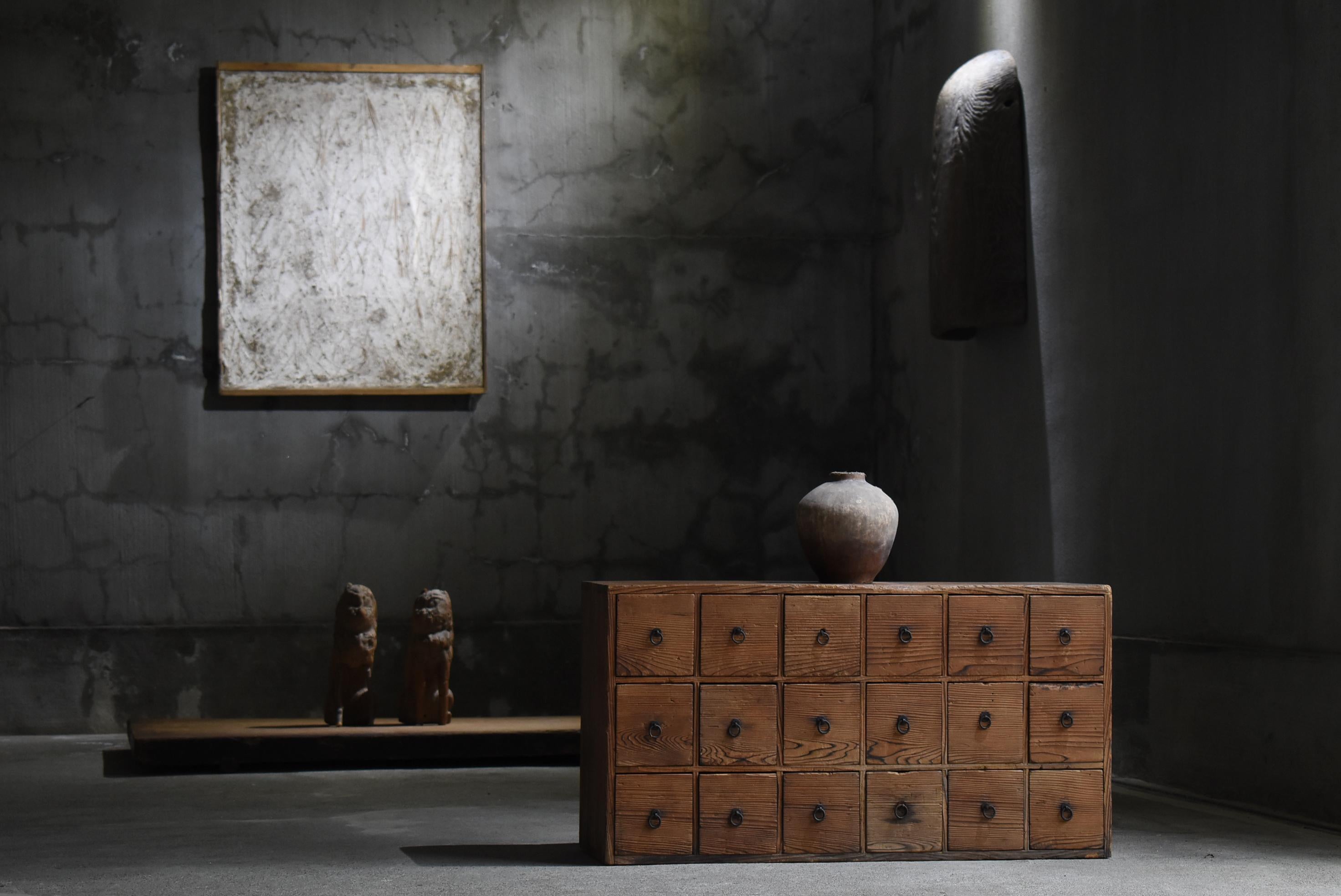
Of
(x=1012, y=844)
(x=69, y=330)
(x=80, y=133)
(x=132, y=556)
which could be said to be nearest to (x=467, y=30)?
(x=80, y=133)

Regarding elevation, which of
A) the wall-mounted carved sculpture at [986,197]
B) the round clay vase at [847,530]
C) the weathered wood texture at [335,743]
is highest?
the wall-mounted carved sculpture at [986,197]

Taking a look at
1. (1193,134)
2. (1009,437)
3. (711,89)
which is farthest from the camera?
(711,89)

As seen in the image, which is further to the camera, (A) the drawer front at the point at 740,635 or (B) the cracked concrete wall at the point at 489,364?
(B) the cracked concrete wall at the point at 489,364

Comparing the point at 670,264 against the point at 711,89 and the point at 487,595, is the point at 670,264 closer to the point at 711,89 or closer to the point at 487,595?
the point at 711,89

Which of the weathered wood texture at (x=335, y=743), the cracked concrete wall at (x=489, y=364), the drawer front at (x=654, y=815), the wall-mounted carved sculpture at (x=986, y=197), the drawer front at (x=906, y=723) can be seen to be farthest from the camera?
the cracked concrete wall at (x=489, y=364)

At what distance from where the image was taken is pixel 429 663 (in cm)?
504

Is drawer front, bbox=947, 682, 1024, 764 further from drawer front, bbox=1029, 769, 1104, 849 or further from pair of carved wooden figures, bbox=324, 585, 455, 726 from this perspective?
pair of carved wooden figures, bbox=324, 585, 455, 726

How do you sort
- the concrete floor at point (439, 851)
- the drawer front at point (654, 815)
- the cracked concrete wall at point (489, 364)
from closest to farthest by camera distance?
the concrete floor at point (439, 851)
the drawer front at point (654, 815)
the cracked concrete wall at point (489, 364)

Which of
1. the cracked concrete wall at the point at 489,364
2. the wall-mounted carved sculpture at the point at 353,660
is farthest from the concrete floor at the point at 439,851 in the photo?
the cracked concrete wall at the point at 489,364

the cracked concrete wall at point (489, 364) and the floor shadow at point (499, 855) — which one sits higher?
the cracked concrete wall at point (489, 364)

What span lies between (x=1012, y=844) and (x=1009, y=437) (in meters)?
1.95

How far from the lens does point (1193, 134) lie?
4199 mm

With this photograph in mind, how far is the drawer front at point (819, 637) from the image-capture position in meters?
3.31

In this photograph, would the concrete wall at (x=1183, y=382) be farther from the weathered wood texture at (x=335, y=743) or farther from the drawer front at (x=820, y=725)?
the weathered wood texture at (x=335, y=743)
